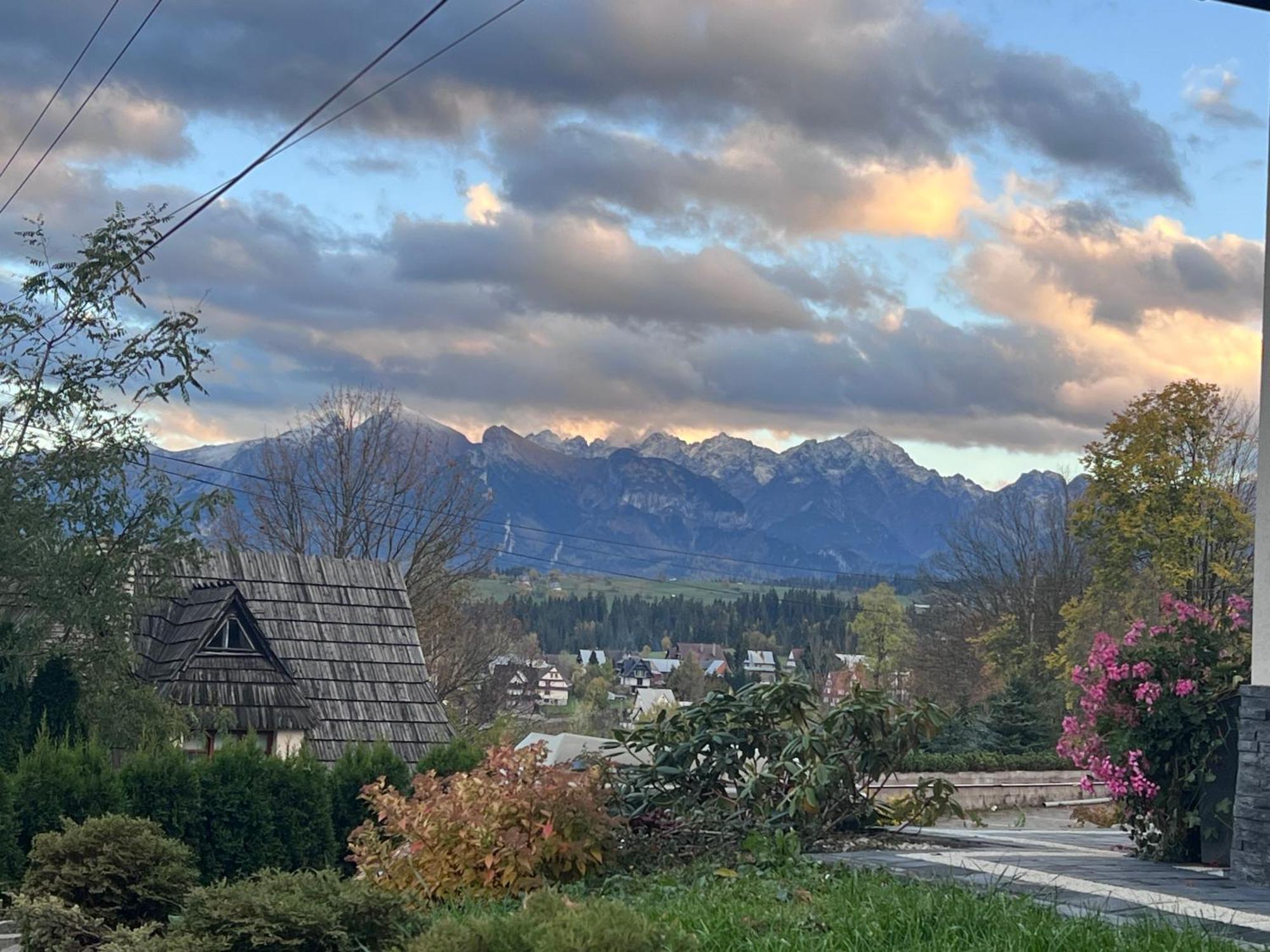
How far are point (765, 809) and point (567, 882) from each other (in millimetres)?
2062

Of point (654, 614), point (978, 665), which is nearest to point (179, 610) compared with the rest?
point (978, 665)

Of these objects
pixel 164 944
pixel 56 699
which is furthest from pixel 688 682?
pixel 164 944

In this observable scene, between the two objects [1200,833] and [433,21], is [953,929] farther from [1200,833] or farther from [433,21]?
[433,21]

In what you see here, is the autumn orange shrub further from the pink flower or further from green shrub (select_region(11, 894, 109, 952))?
the pink flower

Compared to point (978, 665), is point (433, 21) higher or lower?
higher

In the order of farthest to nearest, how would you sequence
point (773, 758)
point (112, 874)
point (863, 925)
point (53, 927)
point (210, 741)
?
point (210, 741) → point (773, 758) → point (112, 874) → point (53, 927) → point (863, 925)

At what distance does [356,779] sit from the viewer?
13320mm

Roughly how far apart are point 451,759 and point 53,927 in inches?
247

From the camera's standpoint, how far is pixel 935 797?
997 cm

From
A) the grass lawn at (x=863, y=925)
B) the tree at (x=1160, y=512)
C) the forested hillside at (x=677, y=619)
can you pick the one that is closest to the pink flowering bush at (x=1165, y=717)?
the grass lawn at (x=863, y=925)

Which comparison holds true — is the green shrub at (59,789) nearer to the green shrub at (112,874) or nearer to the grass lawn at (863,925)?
the green shrub at (112,874)

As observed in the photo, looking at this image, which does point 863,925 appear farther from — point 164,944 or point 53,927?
point 53,927

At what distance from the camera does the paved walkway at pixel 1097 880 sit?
6.48 metres

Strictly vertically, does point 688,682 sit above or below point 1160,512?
below
